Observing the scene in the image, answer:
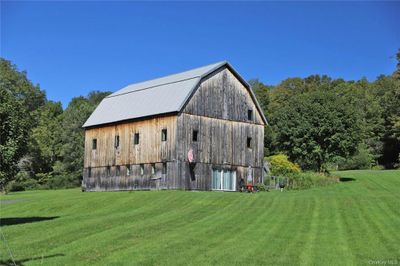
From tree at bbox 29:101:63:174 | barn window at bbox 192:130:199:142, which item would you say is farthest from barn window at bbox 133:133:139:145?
tree at bbox 29:101:63:174

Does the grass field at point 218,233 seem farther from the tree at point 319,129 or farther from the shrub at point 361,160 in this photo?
the shrub at point 361,160

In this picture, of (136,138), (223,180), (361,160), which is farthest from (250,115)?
(361,160)

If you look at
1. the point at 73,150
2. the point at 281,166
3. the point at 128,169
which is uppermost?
the point at 73,150

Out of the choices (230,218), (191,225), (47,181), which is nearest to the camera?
(191,225)

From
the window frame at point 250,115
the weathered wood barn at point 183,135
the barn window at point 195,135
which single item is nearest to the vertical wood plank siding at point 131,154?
the weathered wood barn at point 183,135

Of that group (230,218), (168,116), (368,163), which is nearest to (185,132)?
(168,116)

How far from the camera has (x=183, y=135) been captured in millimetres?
43969

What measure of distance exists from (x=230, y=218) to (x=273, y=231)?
183 inches

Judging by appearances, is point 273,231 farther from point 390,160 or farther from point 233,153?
point 390,160

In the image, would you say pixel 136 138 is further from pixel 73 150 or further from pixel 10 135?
pixel 73 150

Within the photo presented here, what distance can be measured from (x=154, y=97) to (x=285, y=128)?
16967mm

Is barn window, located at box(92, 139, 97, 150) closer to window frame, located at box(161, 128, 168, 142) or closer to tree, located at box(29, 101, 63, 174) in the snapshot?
window frame, located at box(161, 128, 168, 142)

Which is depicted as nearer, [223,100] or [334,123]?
[223,100]

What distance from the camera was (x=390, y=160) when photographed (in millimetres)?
84562
